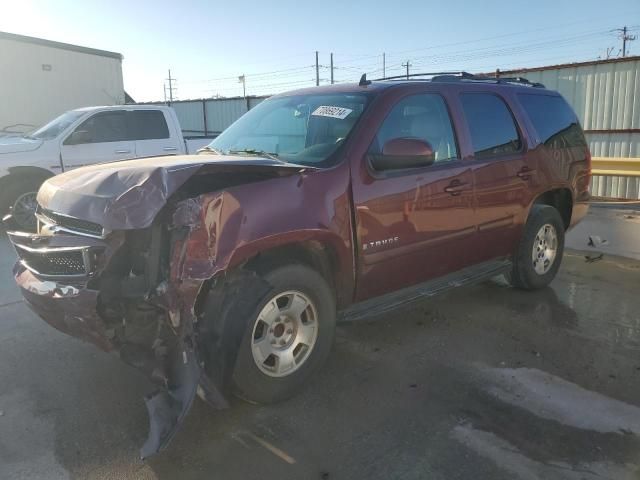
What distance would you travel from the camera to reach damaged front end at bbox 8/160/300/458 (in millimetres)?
2867

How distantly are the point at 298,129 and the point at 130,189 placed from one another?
158cm

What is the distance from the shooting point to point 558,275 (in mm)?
6418

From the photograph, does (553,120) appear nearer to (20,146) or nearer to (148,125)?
(148,125)

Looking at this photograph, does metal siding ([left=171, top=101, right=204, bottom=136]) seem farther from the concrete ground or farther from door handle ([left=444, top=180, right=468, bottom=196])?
door handle ([left=444, top=180, right=468, bottom=196])

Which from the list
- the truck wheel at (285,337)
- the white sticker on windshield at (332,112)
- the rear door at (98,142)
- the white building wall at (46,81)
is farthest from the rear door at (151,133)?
the white building wall at (46,81)

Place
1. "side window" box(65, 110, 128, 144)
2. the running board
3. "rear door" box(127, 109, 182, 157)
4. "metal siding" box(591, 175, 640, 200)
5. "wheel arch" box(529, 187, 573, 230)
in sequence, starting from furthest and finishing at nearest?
"metal siding" box(591, 175, 640, 200) < "rear door" box(127, 109, 182, 157) < "side window" box(65, 110, 128, 144) < "wheel arch" box(529, 187, 573, 230) < the running board

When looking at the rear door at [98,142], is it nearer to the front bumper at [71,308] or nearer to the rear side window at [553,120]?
the front bumper at [71,308]

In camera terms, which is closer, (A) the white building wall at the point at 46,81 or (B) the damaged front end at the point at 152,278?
(B) the damaged front end at the point at 152,278

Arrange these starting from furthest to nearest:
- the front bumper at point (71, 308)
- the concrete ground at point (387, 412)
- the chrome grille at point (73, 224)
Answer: the chrome grille at point (73, 224), the front bumper at point (71, 308), the concrete ground at point (387, 412)

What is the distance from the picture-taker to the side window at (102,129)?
8.97 m

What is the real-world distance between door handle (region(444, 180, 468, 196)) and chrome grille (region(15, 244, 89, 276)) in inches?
103

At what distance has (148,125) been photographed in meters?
9.71

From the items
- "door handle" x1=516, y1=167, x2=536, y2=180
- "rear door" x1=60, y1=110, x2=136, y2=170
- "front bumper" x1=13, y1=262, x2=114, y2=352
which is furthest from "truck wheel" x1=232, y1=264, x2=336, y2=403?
"rear door" x1=60, y1=110, x2=136, y2=170

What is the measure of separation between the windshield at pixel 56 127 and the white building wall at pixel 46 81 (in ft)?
31.5
